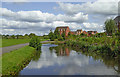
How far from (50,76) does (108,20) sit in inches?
2538

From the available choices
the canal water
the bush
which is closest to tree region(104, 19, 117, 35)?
the bush

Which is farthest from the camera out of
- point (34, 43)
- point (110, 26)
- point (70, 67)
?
point (110, 26)

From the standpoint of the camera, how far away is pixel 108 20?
65.7 m

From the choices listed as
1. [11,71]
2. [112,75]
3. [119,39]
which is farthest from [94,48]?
[11,71]

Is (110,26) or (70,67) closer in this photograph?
(70,67)

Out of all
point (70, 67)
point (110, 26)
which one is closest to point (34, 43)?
point (70, 67)

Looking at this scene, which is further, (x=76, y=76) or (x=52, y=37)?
(x=52, y=37)

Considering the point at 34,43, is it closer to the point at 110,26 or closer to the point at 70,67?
the point at 70,67

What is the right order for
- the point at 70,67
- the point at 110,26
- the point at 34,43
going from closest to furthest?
the point at 70,67 → the point at 34,43 → the point at 110,26

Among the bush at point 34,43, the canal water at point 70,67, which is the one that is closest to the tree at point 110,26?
the bush at point 34,43

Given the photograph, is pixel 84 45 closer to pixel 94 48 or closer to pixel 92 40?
pixel 92 40

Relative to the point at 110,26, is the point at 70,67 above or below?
below

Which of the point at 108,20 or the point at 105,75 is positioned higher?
the point at 108,20

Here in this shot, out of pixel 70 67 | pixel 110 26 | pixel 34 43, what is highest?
pixel 110 26
